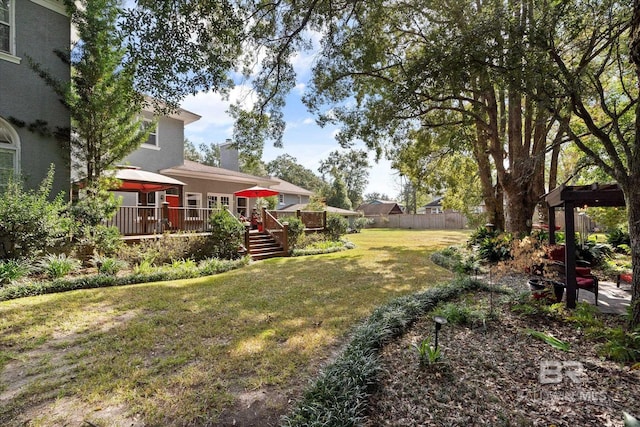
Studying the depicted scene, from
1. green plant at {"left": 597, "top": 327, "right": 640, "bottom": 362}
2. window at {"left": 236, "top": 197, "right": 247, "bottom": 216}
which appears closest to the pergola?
green plant at {"left": 597, "top": 327, "right": 640, "bottom": 362}

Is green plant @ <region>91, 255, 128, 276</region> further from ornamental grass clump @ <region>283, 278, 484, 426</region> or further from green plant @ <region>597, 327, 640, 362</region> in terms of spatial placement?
green plant @ <region>597, 327, 640, 362</region>

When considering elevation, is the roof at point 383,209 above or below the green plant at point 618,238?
above

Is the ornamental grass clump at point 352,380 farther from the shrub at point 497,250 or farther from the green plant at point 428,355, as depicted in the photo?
the shrub at point 497,250

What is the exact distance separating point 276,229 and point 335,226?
168 inches

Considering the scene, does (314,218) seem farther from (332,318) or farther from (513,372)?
(513,372)

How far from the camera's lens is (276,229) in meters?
13.0

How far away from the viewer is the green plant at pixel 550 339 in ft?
11.3

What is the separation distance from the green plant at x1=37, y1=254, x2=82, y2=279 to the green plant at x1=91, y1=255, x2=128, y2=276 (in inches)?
18.1

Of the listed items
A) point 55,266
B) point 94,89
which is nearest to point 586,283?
point 55,266

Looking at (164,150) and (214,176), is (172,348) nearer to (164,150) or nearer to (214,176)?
(164,150)

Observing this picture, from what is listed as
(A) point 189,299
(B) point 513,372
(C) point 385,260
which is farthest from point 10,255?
(C) point 385,260

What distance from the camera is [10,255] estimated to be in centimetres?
672

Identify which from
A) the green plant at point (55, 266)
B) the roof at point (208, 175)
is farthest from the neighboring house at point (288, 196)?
the green plant at point (55, 266)

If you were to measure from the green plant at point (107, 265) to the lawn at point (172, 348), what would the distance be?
4.06ft
